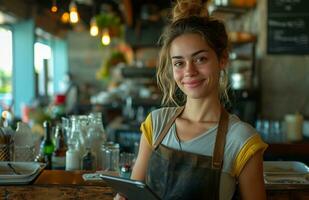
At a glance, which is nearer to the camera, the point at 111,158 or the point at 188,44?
the point at 188,44

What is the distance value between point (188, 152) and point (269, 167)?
0.74 meters

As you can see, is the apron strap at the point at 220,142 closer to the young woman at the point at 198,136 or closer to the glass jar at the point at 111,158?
the young woman at the point at 198,136

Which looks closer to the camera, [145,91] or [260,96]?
[260,96]

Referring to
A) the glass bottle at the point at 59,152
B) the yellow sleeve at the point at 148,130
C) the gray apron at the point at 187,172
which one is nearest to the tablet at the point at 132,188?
the gray apron at the point at 187,172

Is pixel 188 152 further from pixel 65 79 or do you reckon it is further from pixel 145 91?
pixel 65 79

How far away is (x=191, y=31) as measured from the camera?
1497 mm

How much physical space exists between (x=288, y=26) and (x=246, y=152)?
9.71 feet

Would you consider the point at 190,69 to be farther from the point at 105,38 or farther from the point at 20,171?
the point at 105,38

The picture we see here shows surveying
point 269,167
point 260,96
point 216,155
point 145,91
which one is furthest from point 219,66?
point 145,91

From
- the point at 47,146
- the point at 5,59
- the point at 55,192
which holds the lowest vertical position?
the point at 55,192

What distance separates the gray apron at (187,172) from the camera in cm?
142

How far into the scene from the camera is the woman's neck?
1.54 m

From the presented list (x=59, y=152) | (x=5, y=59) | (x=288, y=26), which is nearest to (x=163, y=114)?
(x=59, y=152)

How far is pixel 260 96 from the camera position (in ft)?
15.2
